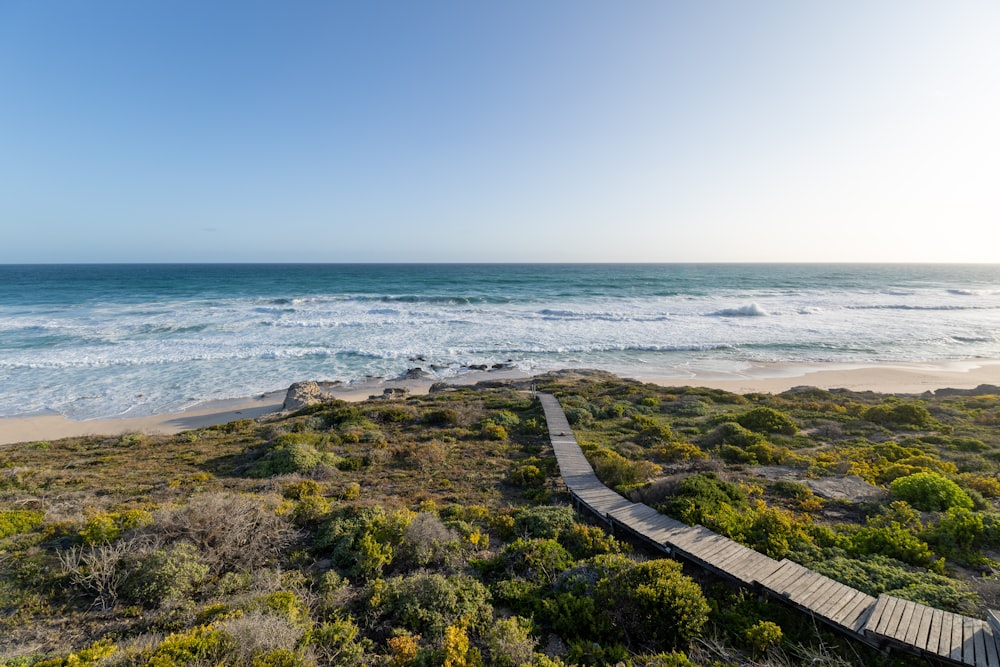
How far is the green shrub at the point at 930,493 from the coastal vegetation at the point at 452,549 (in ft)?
0.13

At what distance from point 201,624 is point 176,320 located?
149 feet

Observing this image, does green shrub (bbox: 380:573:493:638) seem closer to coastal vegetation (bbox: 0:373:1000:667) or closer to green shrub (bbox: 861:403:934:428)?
coastal vegetation (bbox: 0:373:1000:667)

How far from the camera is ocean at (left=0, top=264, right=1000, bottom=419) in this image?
23516 mm

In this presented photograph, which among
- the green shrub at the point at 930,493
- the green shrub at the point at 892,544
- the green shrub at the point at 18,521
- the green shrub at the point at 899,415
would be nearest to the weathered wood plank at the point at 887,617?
the green shrub at the point at 892,544

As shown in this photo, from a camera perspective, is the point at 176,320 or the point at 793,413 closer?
the point at 793,413

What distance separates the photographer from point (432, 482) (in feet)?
33.3

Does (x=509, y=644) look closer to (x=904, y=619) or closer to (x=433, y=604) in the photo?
(x=433, y=604)

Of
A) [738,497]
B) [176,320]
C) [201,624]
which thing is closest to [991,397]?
[738,497]

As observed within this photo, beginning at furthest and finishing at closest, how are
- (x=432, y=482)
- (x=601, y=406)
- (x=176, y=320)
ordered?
(x=176, y=320) < (x=601, y=406) < (x=432, y=482)

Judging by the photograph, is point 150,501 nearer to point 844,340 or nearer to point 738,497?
point 738,497

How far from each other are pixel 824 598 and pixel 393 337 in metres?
33.1

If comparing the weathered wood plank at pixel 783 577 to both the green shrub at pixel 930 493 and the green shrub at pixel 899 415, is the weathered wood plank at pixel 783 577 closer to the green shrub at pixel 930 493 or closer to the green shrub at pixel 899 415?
the green shrub at pixel 930 493

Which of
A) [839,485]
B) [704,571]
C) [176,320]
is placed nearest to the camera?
[704,571]

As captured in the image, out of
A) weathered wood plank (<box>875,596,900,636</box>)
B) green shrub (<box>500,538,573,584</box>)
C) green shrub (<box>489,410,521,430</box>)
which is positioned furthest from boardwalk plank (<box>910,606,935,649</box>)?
green shrub (<box>489,410,521,430</box>)
